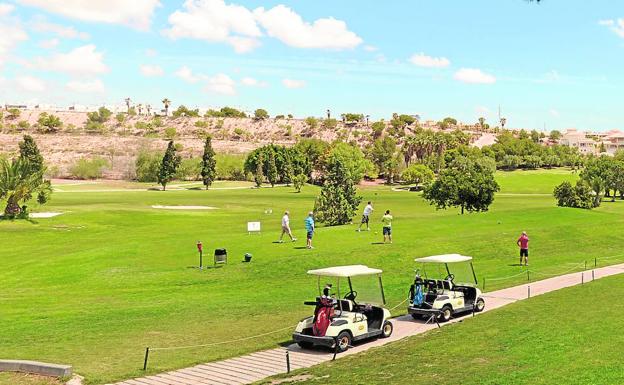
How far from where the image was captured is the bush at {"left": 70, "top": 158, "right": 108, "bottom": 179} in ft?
557

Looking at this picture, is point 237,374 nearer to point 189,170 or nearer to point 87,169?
point 189,170

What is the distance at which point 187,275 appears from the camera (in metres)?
31.2

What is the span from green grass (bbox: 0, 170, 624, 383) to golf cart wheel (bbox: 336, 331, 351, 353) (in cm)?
259

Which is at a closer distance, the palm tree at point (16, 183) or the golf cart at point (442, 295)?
the golf cart at point (442, 295)

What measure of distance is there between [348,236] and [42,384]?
27057 millimetres

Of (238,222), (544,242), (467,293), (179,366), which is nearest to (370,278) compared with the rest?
(467,293)

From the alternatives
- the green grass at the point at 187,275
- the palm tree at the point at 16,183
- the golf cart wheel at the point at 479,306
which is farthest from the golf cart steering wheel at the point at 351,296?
the palm tree at the point at 16,183

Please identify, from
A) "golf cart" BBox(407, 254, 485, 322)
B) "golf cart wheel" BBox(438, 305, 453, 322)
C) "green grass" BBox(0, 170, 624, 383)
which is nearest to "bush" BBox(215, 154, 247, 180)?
"green grass" BBox(0, 170, 624, 383)

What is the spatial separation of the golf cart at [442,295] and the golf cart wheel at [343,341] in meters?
4.20

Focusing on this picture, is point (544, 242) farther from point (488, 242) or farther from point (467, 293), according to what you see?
point (467, 293)

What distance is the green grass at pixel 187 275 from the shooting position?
64.1 feet

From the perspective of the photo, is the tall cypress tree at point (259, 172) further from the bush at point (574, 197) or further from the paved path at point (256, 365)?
the paved path at point (256, 365)

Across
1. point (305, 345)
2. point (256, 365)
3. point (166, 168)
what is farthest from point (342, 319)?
point (166, 168)

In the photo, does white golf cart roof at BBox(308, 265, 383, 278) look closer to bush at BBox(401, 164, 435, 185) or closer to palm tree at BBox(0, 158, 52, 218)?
palm tree at BBox(0, 158, 52, 218)
